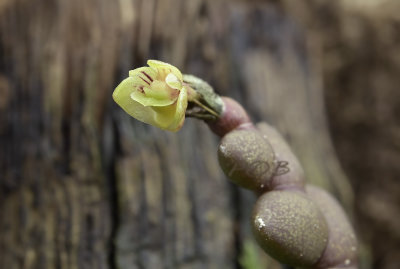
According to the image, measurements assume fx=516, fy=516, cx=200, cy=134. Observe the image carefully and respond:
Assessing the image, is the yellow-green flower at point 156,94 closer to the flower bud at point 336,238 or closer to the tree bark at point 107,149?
the flower bud at point 336,238

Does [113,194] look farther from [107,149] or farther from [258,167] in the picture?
[258,167]

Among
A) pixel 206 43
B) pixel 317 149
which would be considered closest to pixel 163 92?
pixel 206 43

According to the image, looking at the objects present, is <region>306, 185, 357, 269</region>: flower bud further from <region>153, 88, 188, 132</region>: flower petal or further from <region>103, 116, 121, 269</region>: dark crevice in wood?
<region>103, 116, 121, 269</region>: dark crevice in wood

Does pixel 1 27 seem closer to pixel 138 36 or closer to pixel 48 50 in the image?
pixel 48 50

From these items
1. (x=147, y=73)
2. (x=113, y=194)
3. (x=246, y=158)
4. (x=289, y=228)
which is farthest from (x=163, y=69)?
(x=113, y=194)

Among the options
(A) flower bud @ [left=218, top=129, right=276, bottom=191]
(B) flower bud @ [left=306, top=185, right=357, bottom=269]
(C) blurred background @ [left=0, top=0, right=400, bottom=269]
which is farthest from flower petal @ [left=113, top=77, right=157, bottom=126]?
(C) blurred background @ [left=0, top=0, right=400, bottom=269]

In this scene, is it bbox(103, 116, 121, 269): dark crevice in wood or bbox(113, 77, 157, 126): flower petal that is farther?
bbox(103, 116, 121, 269): dark crevice in wood
